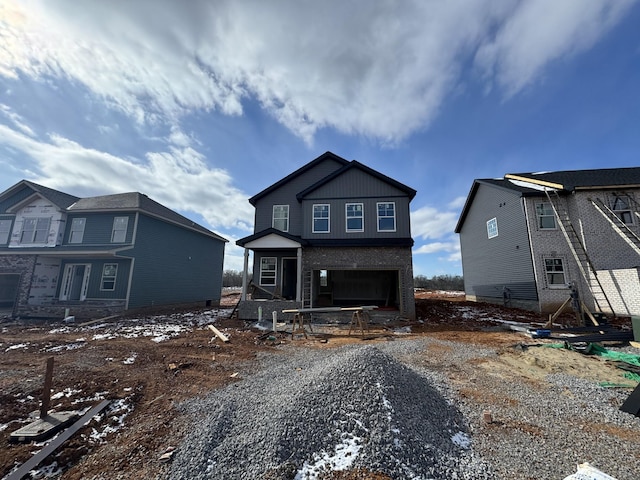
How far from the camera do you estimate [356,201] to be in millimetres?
14812

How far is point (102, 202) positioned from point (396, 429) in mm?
21988

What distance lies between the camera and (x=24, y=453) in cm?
336

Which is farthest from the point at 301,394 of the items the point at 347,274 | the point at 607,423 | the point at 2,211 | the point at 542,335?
the point at 2,211

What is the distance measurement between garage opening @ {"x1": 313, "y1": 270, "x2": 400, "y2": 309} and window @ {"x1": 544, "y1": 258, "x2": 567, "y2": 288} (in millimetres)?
8355

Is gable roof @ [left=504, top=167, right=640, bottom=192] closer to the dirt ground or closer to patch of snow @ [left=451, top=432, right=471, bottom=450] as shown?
the dirt ground

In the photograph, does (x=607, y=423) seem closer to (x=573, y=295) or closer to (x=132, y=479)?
(x=132, y=479)

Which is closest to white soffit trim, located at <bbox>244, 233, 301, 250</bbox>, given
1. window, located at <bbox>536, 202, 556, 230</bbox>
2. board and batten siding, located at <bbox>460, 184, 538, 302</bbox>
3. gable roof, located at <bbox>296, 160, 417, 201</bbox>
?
gable roof, located at <bbox>296, 160, 417, 201</bbox>

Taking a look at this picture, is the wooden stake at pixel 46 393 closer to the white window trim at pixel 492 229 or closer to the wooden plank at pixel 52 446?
the wooden plank at pixel 52 446

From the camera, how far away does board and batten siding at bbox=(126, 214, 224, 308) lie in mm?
16375

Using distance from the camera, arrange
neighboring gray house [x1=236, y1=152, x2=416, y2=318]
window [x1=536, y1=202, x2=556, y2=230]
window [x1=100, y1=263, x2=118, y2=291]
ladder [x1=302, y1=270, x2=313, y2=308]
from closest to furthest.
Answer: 1. neighboring gray house [x1=236, y1=152, x2=416, y2=318]
2. ladder [x1=302, y1=270, x2=313, y2=308]
3. window [x1=536, y1=202, x2=556, y2=230]
4. window [x1=100, y1=263, x2=118, y2=291]

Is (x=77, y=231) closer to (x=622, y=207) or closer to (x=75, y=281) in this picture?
(x=75, y=281)

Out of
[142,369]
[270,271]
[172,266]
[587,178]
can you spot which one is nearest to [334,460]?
[142,369]

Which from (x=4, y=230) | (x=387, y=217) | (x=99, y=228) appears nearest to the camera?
(x=387, y=217)

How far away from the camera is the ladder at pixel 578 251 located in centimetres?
1306
